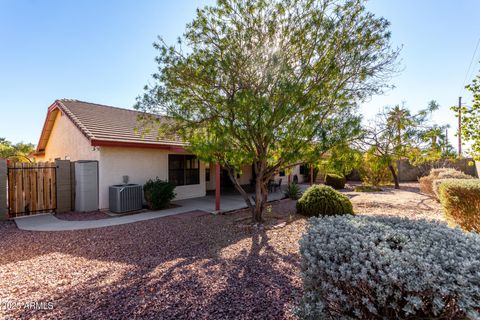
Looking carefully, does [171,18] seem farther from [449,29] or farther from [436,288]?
[449,29]

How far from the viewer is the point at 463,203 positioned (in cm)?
564

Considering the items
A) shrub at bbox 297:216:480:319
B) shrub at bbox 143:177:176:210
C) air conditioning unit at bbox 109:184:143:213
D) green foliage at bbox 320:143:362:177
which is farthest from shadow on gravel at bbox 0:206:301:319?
shrub at bbox 143:177:176:210

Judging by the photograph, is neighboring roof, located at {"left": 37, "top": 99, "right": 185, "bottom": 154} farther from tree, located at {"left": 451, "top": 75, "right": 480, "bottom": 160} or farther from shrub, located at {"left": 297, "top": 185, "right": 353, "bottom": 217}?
tree, located at {"left": 451, "top": 75, "right": 480, "bottom": 160}

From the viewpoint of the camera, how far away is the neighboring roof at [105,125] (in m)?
9.31

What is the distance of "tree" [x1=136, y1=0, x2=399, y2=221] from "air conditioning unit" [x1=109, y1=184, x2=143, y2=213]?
456cm

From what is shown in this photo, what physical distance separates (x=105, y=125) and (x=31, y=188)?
382cm

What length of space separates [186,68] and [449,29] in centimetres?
886

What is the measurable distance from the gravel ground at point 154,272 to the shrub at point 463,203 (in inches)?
153

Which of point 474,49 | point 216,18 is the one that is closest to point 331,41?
point 216,18

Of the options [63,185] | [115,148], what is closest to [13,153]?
[63,185]

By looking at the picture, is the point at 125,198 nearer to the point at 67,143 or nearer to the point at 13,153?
the point at 67,143

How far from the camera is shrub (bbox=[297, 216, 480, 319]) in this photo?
1.64m

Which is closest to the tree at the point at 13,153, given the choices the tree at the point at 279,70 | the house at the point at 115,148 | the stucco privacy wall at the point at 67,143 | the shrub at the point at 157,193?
the stucco privacy wall at the point at 67,143

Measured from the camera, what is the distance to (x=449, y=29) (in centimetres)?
778
